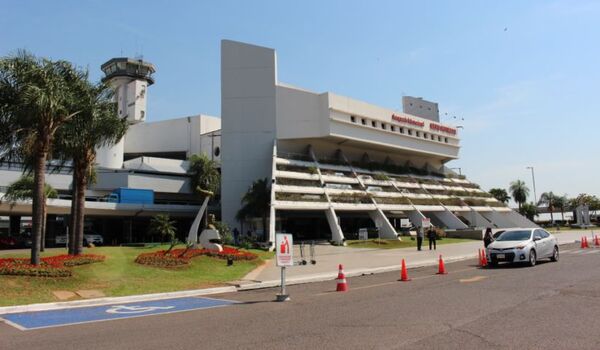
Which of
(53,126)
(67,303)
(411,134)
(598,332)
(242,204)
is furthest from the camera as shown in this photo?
(411,134)

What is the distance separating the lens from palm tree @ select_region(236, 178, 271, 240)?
152 feet

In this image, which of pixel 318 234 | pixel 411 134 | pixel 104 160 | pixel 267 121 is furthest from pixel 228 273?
pixel 411 134

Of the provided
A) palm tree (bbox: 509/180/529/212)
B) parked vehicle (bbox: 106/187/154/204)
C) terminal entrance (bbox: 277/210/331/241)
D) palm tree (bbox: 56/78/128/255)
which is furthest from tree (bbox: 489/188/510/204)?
palm tree (bbox: 56/78/128/255)

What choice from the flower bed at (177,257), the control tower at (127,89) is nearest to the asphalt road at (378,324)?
the flower bed at (177,257)

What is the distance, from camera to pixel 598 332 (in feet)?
23.7

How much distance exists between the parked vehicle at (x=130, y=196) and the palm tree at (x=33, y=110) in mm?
35728

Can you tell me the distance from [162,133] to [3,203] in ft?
108

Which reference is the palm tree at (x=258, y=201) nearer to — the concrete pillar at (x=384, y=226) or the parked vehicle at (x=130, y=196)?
the concrete pillar at (x=384, y=226)

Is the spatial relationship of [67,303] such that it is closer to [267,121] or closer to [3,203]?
[3,203]

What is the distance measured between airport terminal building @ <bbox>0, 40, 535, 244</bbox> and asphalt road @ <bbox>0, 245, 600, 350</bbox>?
29765 millimetres

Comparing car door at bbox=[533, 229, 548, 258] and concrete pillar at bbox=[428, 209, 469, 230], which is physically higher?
concrete pillar at bbox=[428, 209, 469, 230]

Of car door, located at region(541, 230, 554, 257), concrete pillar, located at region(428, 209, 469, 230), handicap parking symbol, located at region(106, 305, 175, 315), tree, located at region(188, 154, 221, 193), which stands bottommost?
handicap parking symbol, located at region(106, 305, 175, 315)

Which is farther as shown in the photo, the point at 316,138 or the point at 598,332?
the point at 316,138

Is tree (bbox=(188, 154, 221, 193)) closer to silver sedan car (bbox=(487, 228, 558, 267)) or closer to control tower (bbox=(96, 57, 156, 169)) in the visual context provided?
control tower (bbox=(96, 57, 156, 169))
